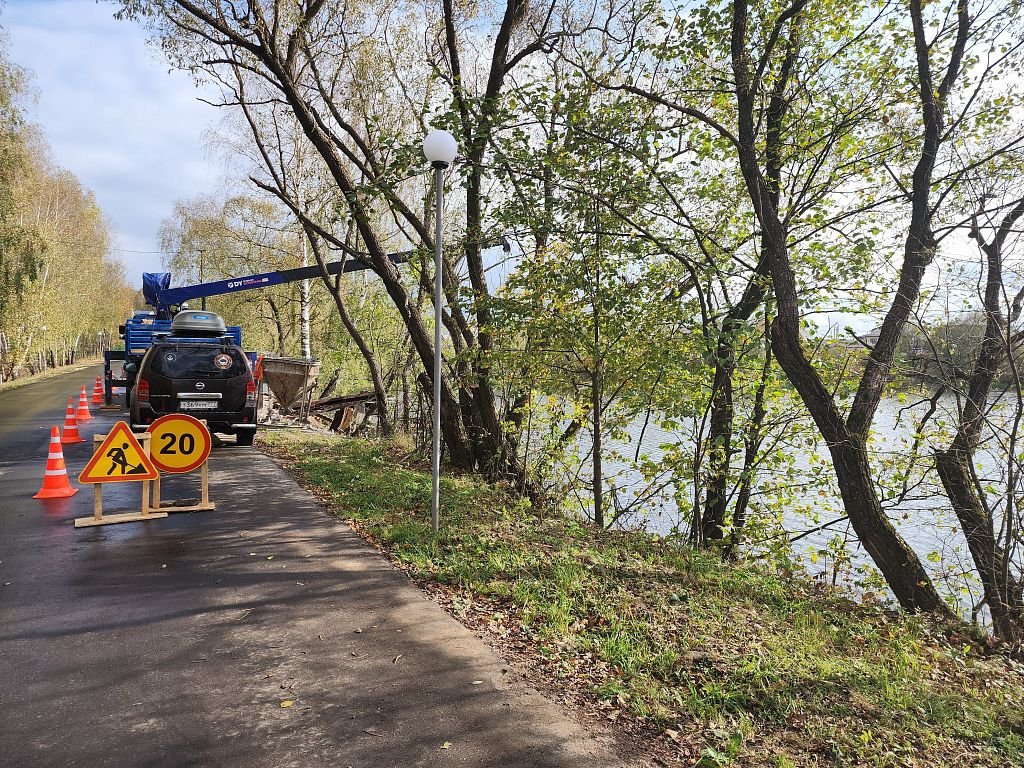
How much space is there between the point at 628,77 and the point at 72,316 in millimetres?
48502

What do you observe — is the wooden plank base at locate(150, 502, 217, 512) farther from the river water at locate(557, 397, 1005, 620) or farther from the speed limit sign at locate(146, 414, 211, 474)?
the river water at locate(557, 397, 1005, 620)

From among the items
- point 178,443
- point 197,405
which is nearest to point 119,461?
point 178,443

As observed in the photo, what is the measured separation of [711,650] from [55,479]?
818 cm

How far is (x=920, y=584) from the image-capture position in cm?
595

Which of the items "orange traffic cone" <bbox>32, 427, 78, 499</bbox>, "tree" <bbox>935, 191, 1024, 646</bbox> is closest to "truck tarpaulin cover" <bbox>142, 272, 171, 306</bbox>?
"orange traffic cone" <bbox>32, 427, 78, 499</bbox>

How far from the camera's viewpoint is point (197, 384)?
11.0m

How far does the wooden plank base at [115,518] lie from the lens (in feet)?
21.2

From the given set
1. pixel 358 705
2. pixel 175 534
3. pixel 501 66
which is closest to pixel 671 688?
pixel 358 705

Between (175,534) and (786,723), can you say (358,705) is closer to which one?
(786,723)

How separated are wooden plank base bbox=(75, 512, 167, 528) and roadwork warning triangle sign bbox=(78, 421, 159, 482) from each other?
464 mm

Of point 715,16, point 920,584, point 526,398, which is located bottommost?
point 920,584

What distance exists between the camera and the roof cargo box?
1323cm

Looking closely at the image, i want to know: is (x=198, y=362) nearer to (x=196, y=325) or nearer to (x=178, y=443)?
(x=196, y=325)

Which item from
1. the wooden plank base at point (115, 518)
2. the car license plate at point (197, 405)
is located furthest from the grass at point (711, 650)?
the car license plate at point (197, 405)
